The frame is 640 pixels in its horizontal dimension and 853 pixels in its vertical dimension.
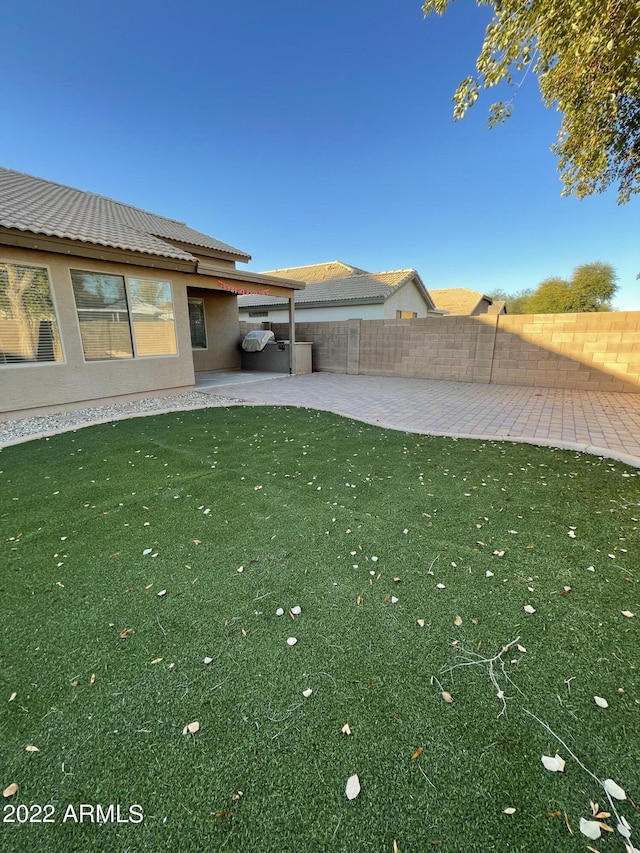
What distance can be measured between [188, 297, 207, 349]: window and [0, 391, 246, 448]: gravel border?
3.95 meters

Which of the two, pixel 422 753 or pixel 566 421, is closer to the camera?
pixel 422 753

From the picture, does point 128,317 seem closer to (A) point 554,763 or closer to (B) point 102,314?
(B) point 102,314

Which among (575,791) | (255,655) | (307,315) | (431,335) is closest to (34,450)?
(255,655)

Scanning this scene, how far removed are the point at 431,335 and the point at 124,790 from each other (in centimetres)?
1121

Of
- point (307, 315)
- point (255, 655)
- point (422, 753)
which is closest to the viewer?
point (422, 753)

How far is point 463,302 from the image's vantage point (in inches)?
1184

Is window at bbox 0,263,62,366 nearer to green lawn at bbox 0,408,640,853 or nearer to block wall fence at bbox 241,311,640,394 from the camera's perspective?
green lawn at bbox 0,408,640,853

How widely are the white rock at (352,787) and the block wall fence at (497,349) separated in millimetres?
10020

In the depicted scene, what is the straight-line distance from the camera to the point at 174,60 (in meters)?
10.5

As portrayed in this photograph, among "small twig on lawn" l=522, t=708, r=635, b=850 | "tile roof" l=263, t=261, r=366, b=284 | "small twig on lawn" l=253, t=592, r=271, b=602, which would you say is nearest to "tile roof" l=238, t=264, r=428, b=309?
"tile roof" l=263, t=261, r=366, b=284

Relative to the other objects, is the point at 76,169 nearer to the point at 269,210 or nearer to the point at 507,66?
the point at 269,210

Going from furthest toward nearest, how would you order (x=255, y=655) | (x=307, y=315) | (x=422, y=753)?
(x=307, y=315) < (x=255, y=655) < (x=422, y=753)

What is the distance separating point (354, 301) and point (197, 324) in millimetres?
8370

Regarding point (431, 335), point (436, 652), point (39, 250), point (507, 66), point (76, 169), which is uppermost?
point (76, 169)
